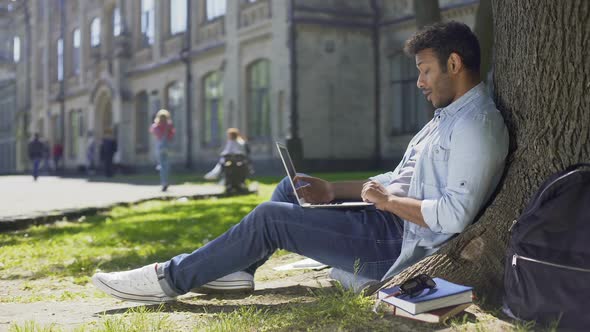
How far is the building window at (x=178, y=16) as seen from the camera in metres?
27.8

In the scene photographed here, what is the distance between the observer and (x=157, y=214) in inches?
390

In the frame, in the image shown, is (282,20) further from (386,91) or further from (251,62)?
(386,91)

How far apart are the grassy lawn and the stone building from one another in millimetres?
10016

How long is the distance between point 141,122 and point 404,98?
14.3m

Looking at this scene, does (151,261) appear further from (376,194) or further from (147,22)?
(147,22)

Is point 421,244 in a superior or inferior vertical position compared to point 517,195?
inferior

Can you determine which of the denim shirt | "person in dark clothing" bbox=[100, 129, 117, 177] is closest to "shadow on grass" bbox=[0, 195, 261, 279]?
the denim shirt

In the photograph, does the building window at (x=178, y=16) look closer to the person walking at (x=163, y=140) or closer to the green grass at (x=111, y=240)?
the person walking at (x=163, y=140)

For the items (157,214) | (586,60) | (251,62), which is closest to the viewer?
(586,60)

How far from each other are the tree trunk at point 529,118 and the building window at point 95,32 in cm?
3478

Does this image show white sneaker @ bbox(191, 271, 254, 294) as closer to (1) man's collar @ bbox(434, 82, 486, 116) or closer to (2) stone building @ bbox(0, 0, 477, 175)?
(1) man's collar @ bbox(434, 82, 486, 116)

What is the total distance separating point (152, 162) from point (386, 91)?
12.4 metres

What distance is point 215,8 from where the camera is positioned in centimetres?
2584

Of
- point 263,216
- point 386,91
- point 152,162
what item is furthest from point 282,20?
point 263,216
